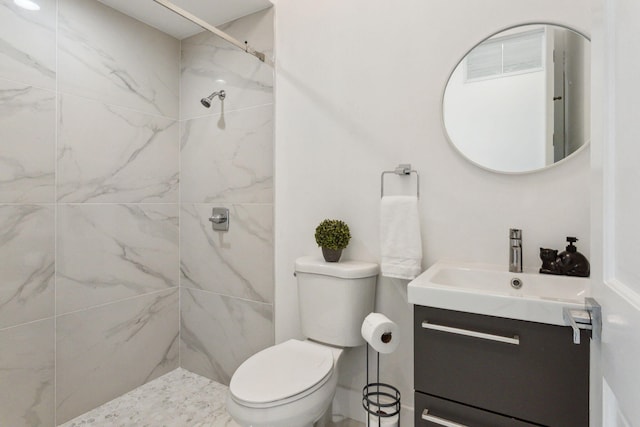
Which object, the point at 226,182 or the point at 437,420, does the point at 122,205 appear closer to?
the point at 226,182

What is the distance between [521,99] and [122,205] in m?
2.07

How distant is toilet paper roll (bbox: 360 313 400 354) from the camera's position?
1351 millimetres

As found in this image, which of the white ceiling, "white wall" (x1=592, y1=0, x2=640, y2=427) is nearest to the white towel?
"white wall" (x1=592, y1=0, x2=640, y2=427)

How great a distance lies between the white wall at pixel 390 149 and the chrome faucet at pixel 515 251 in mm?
82

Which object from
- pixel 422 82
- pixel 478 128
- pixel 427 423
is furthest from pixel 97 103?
pixel 427 423

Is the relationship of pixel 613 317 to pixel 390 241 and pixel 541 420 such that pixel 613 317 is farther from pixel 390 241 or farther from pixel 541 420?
pixel 390 241

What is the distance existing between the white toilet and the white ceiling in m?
1.45

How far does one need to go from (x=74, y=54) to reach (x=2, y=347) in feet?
4.71

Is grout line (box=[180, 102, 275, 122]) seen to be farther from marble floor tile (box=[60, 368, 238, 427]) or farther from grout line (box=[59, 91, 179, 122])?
marble floor tile (box=[60, 368, 238, 427])

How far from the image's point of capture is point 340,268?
5.16ft

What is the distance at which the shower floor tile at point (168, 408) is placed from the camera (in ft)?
5.90

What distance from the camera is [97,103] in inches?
75.1

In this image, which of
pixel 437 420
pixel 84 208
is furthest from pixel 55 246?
pixel 437 420

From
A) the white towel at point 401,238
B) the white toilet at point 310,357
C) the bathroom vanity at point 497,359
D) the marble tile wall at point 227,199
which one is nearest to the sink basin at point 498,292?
the bathroom vanity at point 497,359
